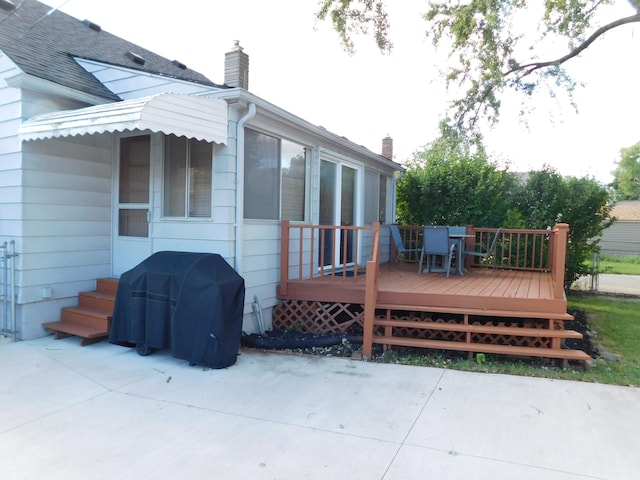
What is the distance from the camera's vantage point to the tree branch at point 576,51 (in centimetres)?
976

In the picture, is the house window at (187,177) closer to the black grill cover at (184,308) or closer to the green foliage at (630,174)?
the black grill cover at (184,308)

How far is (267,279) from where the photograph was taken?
5.98 metres

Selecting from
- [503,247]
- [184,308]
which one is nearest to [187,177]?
[184,308]

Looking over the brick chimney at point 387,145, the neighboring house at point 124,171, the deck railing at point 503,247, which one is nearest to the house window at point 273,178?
the neighboring house at point 124,171

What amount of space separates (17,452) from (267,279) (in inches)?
138

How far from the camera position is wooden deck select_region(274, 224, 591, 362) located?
196 inches

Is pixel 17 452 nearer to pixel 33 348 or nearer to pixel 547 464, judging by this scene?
pixel 33 348

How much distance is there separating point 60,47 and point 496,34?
29.0 ft

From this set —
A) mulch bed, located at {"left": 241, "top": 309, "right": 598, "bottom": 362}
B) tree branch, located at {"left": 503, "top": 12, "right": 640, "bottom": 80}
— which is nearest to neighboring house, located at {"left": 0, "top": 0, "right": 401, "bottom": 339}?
mulch bed, located at {"left": 241, "top": 309, "right": 598, "bottom": 362}

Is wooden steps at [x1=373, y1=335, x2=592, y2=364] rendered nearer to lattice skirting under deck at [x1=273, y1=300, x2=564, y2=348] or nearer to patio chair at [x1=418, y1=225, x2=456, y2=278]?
lattice skirting under deck at [x1=273, y1=300, x2=564, y2=348]

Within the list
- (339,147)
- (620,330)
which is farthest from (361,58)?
(620,330)

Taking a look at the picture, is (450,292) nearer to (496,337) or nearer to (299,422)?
(496,337)

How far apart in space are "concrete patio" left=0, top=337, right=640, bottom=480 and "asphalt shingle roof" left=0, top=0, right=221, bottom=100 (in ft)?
11.1

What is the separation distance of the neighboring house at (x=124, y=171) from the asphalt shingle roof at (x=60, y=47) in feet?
0.10
